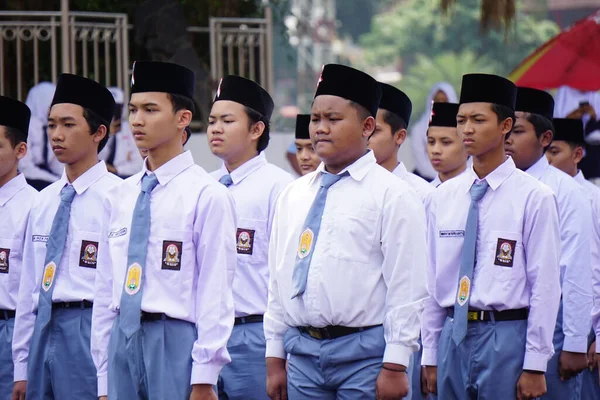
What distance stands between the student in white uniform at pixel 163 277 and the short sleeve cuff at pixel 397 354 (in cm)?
79

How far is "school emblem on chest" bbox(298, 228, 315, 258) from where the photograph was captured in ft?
19.7

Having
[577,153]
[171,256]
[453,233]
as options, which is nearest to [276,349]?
[171,256]

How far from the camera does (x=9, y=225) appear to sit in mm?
7852

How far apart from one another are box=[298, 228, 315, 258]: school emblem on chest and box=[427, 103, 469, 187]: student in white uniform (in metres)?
3.57

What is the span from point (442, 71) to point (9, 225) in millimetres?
46898

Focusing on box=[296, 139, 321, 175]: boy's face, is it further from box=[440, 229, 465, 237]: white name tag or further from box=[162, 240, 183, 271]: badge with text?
box=[162, 240, 183, 271]: badge with text

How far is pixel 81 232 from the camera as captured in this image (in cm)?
730

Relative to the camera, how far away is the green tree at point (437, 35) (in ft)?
180

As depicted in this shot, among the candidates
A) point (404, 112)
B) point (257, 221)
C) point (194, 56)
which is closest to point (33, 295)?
point (257, 221)

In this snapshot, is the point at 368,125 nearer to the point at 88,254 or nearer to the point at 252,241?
the point at 252,241

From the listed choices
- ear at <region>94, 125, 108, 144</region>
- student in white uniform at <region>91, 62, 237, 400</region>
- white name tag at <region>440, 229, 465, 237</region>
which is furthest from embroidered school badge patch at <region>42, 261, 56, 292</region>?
white name tag at <region>440, 229, 465, 237</region>

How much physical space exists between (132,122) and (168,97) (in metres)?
0.22

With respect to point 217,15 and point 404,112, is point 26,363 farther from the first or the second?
point 217,15

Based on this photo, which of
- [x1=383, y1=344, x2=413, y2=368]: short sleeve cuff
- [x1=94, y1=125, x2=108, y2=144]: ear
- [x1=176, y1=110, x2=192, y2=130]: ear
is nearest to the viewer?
[x1=383, y1=344, x2=413, y2=368]: short sleeve cuff
